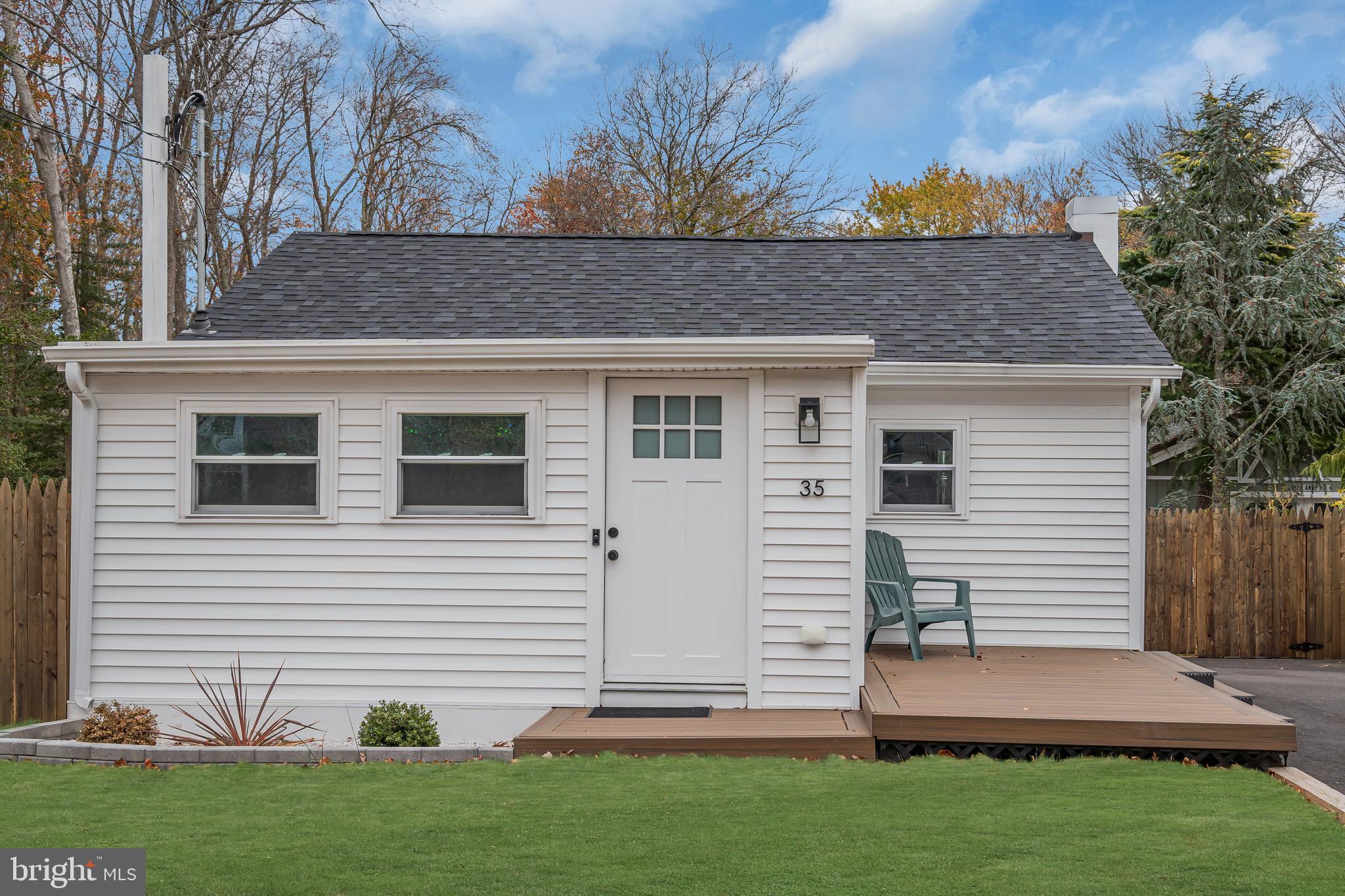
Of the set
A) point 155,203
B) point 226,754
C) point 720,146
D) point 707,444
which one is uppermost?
point 720,146

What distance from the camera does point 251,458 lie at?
20.5 ft

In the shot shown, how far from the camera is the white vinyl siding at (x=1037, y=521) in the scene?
775cm

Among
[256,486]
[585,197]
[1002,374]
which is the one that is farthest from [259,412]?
[585,197]

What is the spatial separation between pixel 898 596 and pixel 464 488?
3052 millimetres

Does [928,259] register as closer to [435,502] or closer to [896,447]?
[896,447]

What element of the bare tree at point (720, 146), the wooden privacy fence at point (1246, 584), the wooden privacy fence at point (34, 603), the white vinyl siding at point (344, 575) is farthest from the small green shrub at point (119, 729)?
the bare tree at point (720, 146)

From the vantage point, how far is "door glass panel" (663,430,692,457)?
20.2 feet

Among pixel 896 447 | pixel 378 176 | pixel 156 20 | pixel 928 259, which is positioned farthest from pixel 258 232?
pixel 896 447

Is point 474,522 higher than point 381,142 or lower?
lower

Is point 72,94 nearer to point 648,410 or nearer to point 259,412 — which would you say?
point 259,412

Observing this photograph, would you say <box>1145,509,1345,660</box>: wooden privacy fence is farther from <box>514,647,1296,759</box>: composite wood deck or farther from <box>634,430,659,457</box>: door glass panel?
<box>634,430,659,457</box>: door glass panel

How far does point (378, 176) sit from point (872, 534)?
15524 millimetres

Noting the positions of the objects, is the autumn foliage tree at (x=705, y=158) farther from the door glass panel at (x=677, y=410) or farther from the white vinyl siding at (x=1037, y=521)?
the door glass panel at (x=677, y=410)

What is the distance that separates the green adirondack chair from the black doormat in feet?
4.92
